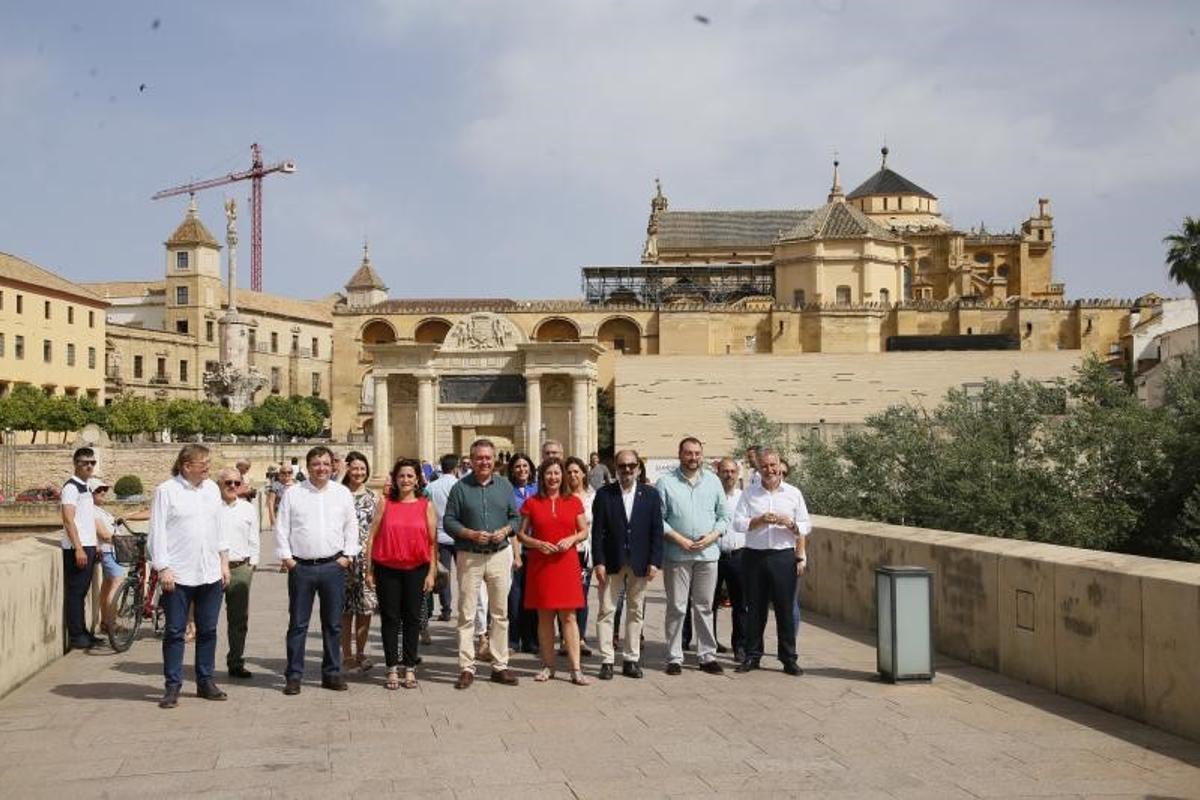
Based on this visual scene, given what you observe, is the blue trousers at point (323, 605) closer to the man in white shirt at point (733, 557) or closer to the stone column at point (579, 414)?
the man in white shirt at point (733, 557)

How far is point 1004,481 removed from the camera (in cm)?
2056

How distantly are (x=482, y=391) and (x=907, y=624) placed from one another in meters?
35.2

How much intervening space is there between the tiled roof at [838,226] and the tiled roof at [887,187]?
56.8 feet

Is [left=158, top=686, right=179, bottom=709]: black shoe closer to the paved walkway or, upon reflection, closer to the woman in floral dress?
the paved walkway

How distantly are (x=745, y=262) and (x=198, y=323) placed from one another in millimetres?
36733

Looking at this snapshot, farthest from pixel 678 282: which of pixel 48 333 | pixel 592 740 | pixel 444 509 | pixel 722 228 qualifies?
pixel 592 740

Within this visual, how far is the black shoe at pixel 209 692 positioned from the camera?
336 inches

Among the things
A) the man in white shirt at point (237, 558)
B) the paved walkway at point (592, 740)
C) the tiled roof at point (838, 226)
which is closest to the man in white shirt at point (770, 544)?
the paved walkway at point (592, 740)

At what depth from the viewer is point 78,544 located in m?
10.1

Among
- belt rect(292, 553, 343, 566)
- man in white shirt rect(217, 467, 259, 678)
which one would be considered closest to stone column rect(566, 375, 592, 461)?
man in white shirt rect(217, 467, 259, 678)

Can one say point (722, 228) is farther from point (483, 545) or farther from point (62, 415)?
point (483, 545)

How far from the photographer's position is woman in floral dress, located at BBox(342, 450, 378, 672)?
9.59 metres

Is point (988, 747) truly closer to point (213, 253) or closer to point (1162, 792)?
point (1162, 792)

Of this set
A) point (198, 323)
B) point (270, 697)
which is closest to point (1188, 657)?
point (270, 697)
